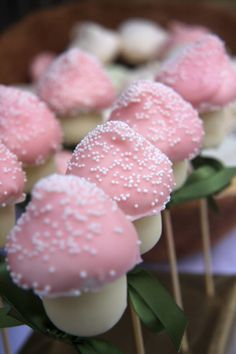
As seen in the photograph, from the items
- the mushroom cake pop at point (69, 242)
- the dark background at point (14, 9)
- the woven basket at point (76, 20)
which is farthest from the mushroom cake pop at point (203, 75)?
the dark background at point (14, 9)

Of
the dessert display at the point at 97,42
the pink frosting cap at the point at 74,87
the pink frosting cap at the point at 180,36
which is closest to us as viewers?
the pink frosting cap at the point at 74,87

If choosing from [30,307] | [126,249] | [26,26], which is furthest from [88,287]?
[26,26]

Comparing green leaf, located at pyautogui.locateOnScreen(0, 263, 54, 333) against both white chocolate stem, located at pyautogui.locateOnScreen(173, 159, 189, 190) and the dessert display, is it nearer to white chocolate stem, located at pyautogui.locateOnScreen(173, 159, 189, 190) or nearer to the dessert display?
white chocolate stem, located at pyautogui.locateOnScreen(173, 159, 189, 190)

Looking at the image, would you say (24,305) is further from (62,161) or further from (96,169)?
(62,161)

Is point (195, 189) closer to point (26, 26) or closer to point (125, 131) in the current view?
point (125, 131)

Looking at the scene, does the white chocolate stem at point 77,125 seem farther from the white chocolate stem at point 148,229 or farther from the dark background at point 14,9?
the dark background at point 14,9
